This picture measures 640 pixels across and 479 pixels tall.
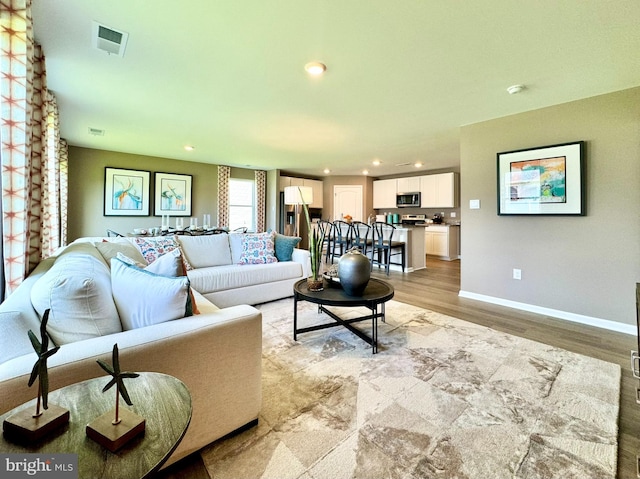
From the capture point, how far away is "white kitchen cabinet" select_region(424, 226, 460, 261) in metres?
7.04

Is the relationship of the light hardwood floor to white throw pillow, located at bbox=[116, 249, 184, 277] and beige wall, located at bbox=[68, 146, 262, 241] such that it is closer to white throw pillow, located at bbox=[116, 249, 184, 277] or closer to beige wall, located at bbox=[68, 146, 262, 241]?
white throw pillow, located at bbox=[116, 249, 184, 277]

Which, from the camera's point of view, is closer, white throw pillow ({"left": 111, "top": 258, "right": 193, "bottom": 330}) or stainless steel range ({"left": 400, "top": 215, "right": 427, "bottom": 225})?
white throw pillow ({"left": 111, "top": 258, "right": 193, "bottom": 330})

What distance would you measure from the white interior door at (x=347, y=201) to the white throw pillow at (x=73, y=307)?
7502mm

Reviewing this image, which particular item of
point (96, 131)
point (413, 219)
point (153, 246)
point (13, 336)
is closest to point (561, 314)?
point (13, 336)

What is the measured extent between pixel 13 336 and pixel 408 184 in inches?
310

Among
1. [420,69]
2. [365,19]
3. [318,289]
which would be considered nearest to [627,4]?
[420,69]

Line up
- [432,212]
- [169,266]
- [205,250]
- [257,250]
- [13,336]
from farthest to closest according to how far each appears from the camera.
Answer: [432,212]
[257,250]
[205,250]
[169,266]
[13,336]

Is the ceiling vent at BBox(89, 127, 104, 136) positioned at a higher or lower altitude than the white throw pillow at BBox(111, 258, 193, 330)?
higher

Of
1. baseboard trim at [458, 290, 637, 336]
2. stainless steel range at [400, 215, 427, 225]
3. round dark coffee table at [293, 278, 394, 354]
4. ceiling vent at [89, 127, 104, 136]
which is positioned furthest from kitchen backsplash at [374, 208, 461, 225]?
ceiling vent at [89, 127, 104, 136]

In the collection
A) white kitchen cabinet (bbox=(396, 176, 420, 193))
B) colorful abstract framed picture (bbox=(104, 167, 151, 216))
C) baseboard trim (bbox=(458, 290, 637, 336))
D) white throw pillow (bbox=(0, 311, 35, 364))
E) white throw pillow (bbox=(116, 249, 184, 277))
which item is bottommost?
baseboard trim (bbox=(458, 290, 637, 336))

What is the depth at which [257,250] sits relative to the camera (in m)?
3.70

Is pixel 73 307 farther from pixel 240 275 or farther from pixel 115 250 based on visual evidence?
pixel 240 275

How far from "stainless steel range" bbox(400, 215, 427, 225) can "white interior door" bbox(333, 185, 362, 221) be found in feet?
4.24

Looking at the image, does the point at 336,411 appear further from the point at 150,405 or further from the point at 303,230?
the point at 303,230
